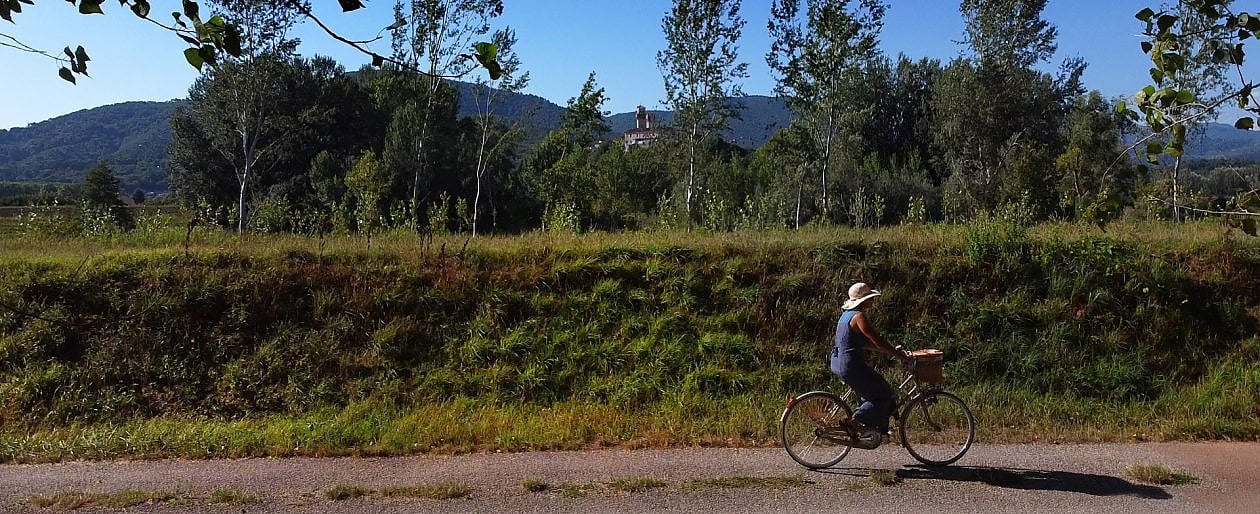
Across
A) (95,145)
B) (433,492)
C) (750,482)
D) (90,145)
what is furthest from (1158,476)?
(90,145)

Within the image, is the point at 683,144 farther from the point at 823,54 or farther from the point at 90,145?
the point at 90,145

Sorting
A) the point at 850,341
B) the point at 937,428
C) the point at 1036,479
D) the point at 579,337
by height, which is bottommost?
the point at 1036,479

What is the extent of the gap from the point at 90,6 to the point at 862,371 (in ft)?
17.5

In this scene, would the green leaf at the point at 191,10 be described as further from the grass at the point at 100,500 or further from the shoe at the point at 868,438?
the shoe at the point at 868,438

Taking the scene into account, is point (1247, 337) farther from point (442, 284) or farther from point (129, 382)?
point (129, 382)

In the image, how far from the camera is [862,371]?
599 cm

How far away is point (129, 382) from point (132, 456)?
210 centimetres

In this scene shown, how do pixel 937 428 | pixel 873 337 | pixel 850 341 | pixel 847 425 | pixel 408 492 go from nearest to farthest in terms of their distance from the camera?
pixel 408 492, pixel 873 337, pixel 850 341, pixel 847 425, pixel 937 428

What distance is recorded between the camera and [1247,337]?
29.9ft

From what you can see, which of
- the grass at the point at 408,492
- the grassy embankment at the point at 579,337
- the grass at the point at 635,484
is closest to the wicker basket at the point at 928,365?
the grassy embankment at the point at 579,337

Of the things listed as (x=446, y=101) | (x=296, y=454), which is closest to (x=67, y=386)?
(x=296, y=454)

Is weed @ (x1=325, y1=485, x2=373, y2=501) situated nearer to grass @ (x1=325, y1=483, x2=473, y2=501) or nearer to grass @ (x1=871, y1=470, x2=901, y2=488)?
grass @ (x1=325, y1=483, x2=473, y2=501)

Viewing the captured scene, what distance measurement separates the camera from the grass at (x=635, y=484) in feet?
18.2

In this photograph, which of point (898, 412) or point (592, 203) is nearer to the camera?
point (898, 412)
